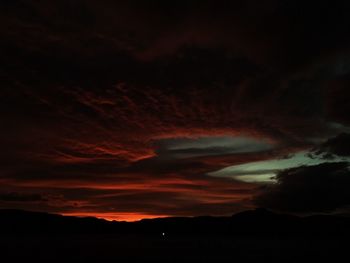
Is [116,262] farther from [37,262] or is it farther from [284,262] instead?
[284,262]

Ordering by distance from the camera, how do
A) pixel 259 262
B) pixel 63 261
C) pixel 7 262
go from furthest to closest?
pixel 259 262, pixel 63 261, pixel 7 262

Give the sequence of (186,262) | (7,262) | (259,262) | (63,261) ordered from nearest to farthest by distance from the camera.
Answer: (7,262), (63,261), (186,262), (259,262)

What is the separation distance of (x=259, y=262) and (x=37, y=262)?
137ft

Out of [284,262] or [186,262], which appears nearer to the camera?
[186,262]

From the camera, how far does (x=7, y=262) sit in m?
59.9

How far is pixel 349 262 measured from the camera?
73875 millimetres

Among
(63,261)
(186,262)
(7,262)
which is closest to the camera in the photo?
(7,262)

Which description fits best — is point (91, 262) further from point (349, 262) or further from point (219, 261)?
point (349, 262)

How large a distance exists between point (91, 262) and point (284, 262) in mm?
37580

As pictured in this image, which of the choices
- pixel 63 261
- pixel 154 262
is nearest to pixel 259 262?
pixel 154 262

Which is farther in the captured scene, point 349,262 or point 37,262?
point 349,262

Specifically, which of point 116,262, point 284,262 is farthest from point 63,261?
point 284,262

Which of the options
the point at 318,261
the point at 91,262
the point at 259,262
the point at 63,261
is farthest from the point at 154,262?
the point at 318,261

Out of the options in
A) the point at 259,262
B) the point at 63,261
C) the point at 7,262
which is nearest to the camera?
the point at 7,262
